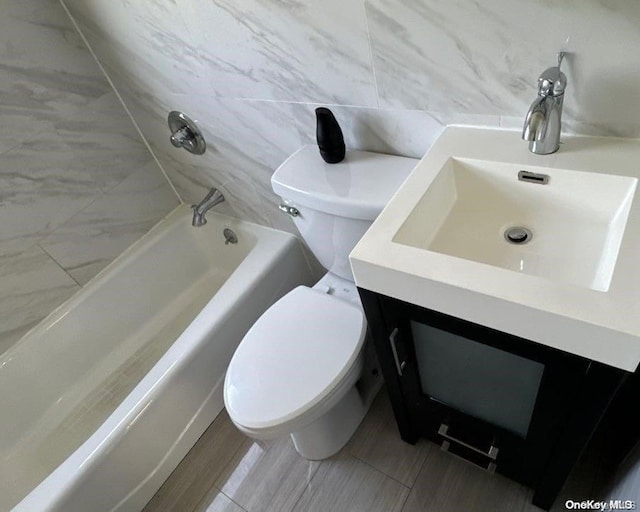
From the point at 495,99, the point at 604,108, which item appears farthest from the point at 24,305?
the point at 604,108

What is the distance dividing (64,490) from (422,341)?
102 cm

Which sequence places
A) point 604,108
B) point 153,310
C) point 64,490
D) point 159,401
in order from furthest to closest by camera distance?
point 153,310 < point 159,401 < point 64,490 < point 604,108

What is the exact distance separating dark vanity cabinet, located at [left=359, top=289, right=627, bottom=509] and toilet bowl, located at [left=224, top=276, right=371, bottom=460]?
15cm

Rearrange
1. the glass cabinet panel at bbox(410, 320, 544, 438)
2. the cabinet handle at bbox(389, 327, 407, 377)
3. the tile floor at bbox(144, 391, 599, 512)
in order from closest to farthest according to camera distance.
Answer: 1. the glass cabinet panel at bbox(410, 320, 544, 438)
2. the cabinet handle at bbox(389, 327, 407, 377)
3. the tile floor at bbox(144, 391, 599, 512)

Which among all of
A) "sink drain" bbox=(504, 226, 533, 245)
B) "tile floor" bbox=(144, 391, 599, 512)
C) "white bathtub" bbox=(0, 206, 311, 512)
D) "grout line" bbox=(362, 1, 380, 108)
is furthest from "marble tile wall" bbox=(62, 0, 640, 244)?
"tile floor" bbox=(144, 391, 599, 512)

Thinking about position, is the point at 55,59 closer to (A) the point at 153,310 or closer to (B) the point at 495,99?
(A) the point at 153,310

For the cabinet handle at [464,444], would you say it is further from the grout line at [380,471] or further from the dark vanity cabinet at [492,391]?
the grout line at [380,471]

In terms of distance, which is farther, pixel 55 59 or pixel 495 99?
pixel 55 59

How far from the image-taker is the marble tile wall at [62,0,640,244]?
76cm

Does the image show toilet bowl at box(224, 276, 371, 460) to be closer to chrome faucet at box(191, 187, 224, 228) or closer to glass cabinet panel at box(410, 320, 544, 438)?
glass cabinet panel at box(410, 320, 544, 438)

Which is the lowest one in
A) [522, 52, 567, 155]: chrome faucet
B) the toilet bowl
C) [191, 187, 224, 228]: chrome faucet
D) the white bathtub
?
the white bathtub

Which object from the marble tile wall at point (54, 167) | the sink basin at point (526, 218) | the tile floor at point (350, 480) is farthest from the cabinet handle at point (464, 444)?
the marble tile wall at point (54, 167)

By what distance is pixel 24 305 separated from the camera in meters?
1.54

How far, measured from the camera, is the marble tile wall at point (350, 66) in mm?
759
